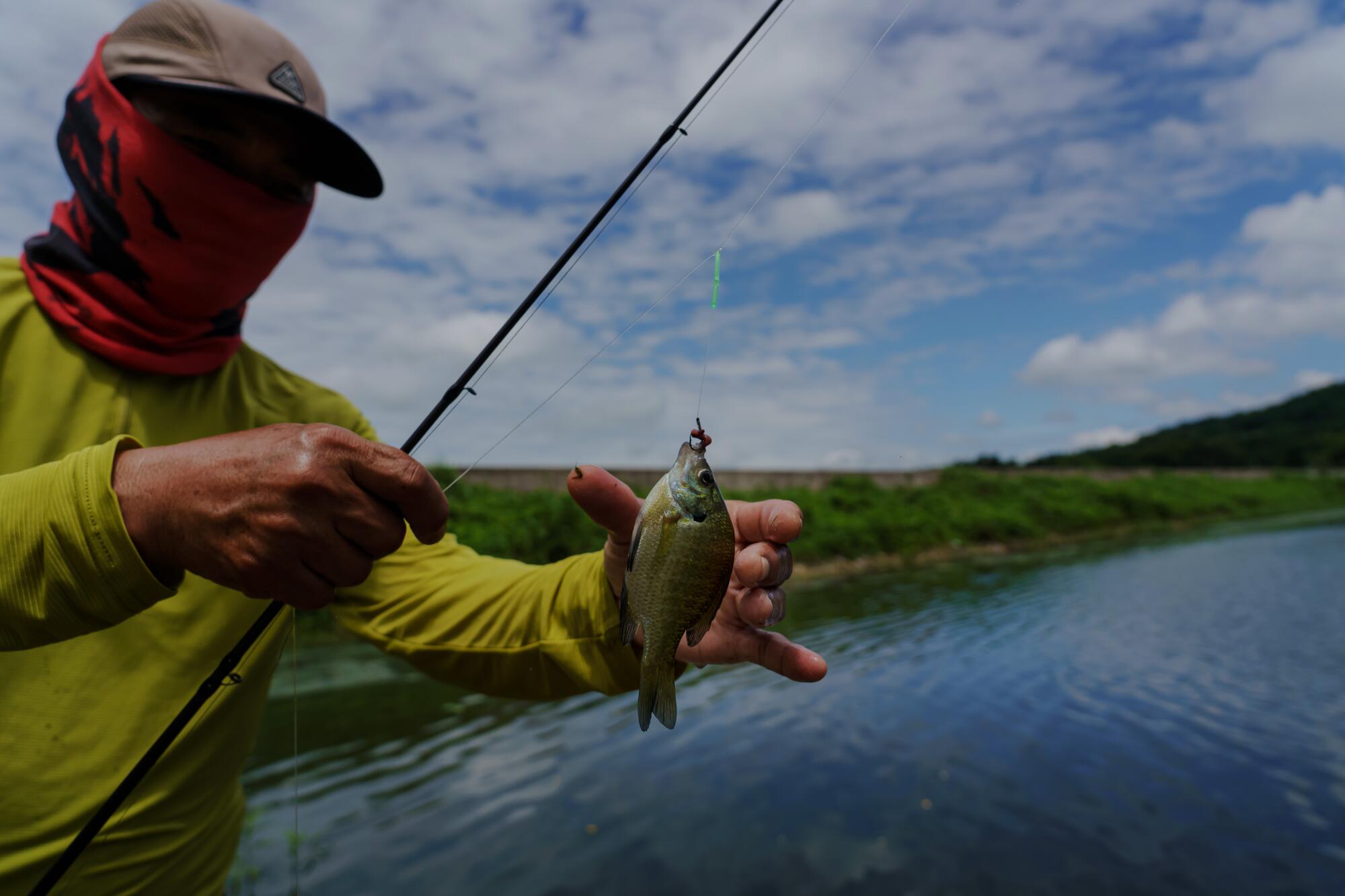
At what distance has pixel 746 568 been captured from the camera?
1943 mm

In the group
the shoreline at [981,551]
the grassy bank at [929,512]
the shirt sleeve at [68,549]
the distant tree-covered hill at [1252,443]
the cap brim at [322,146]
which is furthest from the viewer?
the distant tree-covered hill at [1252,443]

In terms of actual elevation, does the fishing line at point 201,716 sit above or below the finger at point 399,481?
below

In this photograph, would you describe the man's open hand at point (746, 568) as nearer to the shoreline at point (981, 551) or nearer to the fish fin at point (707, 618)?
the fish fin at point (707, 618)

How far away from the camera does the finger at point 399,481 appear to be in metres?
1.45

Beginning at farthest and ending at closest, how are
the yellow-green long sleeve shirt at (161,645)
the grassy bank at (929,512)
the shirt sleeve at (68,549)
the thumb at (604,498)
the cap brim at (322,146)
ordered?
the grassy bank at (929,512) < the cap brim at (322,146) < the yellow-green long sleeve shirt at (161,645) < the thumb at (604,498) < the shirt sleeve at (68,549)

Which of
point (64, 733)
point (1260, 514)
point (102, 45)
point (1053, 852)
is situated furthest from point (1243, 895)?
point (1260, 514)

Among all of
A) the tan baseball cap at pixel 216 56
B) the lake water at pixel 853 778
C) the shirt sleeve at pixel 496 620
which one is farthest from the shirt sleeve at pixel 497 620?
the lake water at pixel 853 778

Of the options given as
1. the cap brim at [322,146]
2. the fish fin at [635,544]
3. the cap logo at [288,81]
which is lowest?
the fish fin at [635,544]

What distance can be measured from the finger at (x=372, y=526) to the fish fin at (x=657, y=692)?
740mm

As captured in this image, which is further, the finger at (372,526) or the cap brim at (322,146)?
the cap brim at (322,146)

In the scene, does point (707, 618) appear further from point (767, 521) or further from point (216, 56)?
point (216, 56)

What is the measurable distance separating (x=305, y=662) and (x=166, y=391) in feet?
32.3

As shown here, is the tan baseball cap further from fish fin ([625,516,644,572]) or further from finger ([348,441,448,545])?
fish fin ([625,516,644,572])

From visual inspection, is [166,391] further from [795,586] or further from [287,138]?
[795,586]
